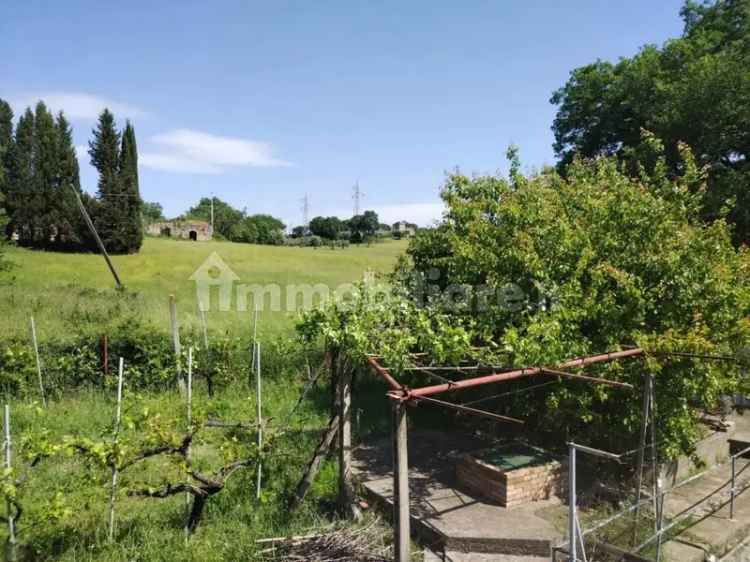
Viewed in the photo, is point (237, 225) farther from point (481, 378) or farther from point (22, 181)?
point (481, 378)

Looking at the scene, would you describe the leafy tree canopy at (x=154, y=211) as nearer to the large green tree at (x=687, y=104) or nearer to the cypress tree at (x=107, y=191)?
the cypress tree at (x=107, y=191)

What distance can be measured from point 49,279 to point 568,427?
32.8 meters

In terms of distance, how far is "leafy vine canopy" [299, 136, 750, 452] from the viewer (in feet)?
21.8

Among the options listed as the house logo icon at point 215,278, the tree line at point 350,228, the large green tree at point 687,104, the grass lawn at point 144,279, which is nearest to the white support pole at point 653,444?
the large green tree at point 687,104

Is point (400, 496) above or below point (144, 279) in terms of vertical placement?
below

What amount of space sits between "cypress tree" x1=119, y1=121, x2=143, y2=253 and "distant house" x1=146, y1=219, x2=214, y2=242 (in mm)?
20171

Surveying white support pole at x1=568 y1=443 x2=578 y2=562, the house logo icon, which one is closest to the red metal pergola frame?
white support pole at x1=568 y1=443 x2=578 y2=562

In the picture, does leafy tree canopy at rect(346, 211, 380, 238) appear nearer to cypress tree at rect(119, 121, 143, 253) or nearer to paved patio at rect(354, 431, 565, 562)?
cypress tree at rect(119, 121, 143, 253)

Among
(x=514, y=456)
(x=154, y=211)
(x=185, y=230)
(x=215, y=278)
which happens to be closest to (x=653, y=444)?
(x=514, y=456)

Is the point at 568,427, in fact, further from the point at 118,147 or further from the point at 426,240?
the point at 118,147

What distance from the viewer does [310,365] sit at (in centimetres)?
1278

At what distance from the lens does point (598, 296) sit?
7.48 metres

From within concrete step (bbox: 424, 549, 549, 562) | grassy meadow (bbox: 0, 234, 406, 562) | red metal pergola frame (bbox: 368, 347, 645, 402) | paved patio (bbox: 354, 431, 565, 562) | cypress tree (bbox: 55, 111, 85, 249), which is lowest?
concrete step (bbox: 424, 549, 549, 562)

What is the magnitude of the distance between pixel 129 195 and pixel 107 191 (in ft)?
4.94
